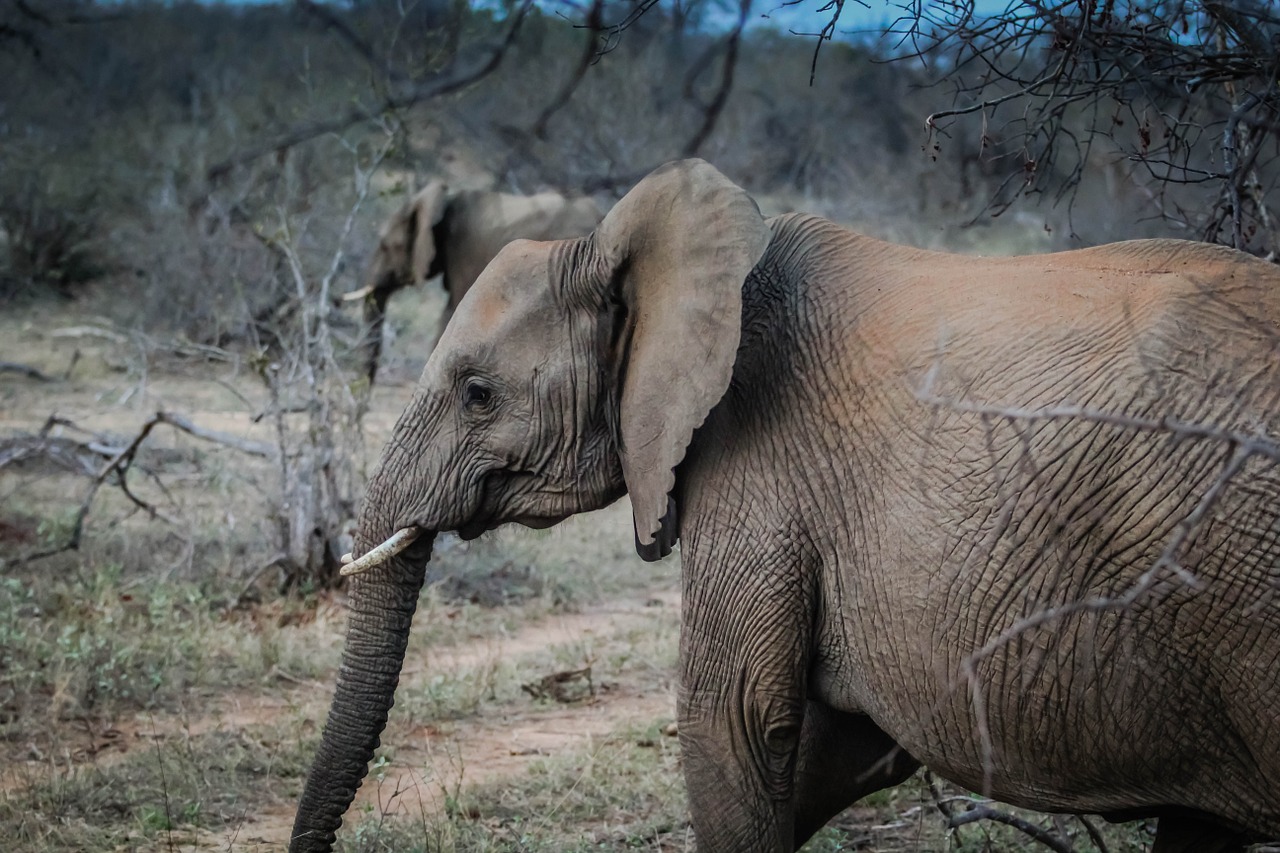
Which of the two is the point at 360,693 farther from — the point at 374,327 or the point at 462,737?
the point at 374,327

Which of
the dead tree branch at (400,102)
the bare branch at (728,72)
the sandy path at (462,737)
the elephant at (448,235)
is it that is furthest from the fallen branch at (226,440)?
the bare branch at (728,72)

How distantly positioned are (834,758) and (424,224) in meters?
8.28

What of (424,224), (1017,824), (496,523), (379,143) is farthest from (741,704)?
(379,143)

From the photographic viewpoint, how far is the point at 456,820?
418 centimetres

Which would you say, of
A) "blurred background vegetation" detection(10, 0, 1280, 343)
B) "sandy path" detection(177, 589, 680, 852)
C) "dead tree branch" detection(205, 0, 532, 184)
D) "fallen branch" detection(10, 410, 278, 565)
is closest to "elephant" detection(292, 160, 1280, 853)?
"dead tree branch" detection(205, 0, 532, 184)

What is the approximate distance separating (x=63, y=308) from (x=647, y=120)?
313 inches

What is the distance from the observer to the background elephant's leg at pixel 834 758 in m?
3.47

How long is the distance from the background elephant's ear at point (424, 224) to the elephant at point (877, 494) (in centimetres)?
771

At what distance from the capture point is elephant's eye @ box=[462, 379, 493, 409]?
135 inches

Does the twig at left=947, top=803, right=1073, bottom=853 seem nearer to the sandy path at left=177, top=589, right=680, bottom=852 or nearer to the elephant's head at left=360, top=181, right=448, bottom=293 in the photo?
the sandy path at left=177, top=589, right=680, bottom=852

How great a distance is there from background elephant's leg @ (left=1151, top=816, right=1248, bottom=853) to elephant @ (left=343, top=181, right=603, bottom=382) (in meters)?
8.58

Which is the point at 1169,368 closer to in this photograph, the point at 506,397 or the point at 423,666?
the point at 506,397

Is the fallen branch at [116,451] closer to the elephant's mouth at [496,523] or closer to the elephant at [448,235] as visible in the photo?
the elephant's mouth at [496,523]

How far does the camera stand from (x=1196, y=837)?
3.05 metres
